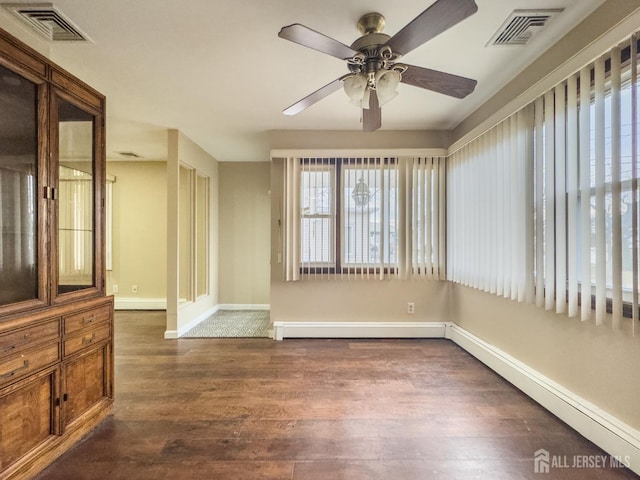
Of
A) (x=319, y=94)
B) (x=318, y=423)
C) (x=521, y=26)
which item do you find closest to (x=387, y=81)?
(x=319, y=94)

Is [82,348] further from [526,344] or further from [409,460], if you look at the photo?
[526,344]

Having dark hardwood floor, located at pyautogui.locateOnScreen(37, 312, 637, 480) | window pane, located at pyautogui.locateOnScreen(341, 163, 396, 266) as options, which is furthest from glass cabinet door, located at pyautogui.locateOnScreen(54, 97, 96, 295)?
window pane, located at pyautogui.locateOnScreen(341, 163, 396, 266)

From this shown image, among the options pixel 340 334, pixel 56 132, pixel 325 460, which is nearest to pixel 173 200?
pixel 56 132

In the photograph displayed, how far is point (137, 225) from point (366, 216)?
3.89 metres

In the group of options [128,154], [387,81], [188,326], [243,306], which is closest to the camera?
[387,81]

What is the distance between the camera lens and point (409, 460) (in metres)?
1.59

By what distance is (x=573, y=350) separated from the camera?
189cm

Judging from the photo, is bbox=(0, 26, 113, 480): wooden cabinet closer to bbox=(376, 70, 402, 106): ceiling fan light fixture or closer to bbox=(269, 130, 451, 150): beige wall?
bbox=(376, 70, 402, 106): ceiling fan light fixture

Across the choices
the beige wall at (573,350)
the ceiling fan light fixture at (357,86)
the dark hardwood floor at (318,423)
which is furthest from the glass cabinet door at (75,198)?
the beige wall at (573,350)

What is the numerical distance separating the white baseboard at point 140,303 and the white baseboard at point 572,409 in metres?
4.74

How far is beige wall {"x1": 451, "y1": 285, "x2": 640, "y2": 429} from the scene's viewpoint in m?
1.56

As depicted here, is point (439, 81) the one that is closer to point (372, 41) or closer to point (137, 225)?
point (372, 41)

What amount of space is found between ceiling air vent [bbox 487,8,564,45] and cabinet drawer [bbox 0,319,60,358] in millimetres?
3142

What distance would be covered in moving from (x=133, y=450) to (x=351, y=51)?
8.29 ft
